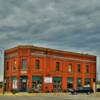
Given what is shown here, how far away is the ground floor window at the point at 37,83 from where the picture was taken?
3051 inches

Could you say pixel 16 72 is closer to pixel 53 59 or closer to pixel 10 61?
pixel 10 61

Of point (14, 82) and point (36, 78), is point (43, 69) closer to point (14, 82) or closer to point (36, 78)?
point (36, 78)

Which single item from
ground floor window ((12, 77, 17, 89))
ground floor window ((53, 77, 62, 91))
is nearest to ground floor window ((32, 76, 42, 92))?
ground floor window ((12, 77, 17, 89))

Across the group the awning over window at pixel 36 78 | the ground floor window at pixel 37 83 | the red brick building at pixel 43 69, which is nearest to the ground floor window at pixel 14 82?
the red brick building at pixel 43 69

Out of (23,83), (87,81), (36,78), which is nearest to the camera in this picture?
(23,83)

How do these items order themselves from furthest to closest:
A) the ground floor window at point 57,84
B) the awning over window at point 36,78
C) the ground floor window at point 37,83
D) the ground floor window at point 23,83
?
the ground floor window at point 57,84, the awning over window at point 36,78, the ground floor window at point 37,83, the ground floor window at point 23,83

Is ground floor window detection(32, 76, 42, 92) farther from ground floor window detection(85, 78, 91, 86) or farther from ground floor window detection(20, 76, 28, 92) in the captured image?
ground floor window detection(85, 78, 91, 86)

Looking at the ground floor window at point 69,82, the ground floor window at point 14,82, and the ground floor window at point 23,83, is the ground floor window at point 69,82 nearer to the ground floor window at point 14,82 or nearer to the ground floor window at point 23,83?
the ground floor window at point 23,83

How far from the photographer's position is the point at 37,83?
258ft

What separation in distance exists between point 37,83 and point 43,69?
12.5ft

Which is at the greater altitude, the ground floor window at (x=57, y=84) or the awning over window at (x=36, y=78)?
the awning over window at (x=36, y=78)

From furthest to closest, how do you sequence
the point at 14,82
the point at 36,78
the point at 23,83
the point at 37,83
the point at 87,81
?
the point at 87,81, the point at 14,82, the point at 37,83, the point at 36,78, the point at 23,83

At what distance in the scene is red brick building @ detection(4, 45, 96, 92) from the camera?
77188 mm

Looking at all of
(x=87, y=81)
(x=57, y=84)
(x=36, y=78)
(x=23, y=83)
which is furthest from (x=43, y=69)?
(x=87, y=81)
